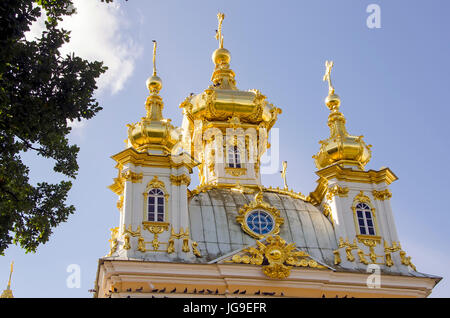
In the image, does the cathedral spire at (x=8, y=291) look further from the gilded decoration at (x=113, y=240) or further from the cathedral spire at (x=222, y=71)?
the cathedral spire at (x=222, y=71)

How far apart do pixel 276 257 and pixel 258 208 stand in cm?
297

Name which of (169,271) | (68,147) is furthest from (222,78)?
(68,147)

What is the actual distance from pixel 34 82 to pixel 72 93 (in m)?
0.71

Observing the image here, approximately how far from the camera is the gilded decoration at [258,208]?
2675cm

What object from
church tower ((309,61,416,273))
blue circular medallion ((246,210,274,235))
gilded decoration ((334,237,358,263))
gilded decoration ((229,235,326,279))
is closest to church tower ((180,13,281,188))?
church tower ((309,61,416,273))

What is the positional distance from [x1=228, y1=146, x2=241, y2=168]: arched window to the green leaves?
1877cm

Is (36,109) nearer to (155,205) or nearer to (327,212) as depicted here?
(155,205)

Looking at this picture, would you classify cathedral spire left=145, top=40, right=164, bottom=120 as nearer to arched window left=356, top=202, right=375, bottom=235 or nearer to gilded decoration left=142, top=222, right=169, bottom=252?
gilded decoration left=142, top=222, right=169, bottom=252

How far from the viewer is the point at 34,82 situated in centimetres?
1237

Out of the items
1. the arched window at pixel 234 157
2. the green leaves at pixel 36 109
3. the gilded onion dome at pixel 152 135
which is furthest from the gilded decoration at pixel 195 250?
the green leaves at pixel 36 109

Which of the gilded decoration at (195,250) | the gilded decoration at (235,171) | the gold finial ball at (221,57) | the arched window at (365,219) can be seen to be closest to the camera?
the gilded decoration at (195,250)

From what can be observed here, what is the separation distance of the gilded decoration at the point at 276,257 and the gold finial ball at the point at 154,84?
954 cm

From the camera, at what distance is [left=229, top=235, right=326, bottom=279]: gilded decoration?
2467 centimetres
